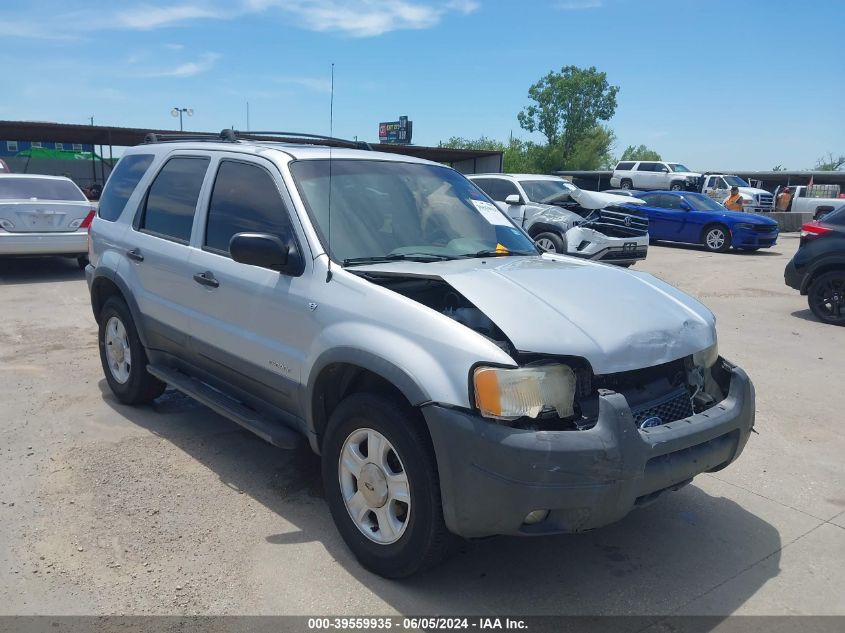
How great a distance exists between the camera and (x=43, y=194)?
11.3 meters

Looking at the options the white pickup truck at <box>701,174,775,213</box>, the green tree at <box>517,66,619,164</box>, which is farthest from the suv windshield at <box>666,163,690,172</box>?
the green tree at <box>517,66,619,164</box>

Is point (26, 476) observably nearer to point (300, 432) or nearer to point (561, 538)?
point (300, 432)

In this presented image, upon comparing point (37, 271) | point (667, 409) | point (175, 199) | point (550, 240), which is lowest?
point (37, 271)

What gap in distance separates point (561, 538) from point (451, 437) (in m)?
1.27

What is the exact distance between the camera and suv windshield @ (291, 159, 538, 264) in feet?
12.3

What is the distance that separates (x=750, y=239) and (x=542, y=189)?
6602 millimetres

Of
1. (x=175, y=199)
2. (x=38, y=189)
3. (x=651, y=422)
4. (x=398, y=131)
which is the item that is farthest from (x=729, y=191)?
(x=398, y=131)

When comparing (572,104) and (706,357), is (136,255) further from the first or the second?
(572,104)

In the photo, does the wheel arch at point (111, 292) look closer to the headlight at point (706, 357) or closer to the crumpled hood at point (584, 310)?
the crumpled hood at point (584, 310)

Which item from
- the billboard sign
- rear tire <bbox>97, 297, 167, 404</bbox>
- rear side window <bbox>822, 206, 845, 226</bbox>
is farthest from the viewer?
the billboard sign

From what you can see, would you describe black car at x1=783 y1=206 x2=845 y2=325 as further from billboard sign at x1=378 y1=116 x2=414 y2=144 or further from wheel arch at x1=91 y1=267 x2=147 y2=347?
billboard sign at x1=378 y1=116 x2=414 y2=144

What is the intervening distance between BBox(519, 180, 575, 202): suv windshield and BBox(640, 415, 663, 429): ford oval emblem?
11.5 m

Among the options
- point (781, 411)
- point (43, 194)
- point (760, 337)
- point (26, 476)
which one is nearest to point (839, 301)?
point (760, 337)

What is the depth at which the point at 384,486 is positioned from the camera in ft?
10.2
